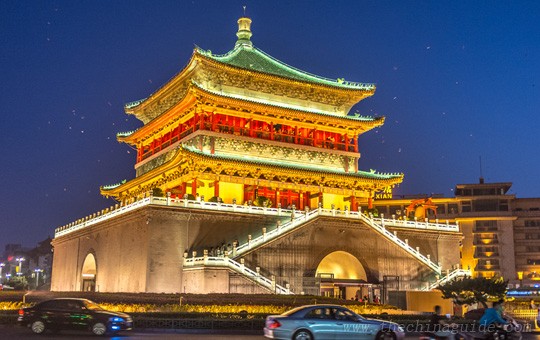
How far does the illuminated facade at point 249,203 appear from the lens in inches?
1480

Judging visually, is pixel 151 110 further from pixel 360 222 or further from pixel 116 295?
pixel 116 295

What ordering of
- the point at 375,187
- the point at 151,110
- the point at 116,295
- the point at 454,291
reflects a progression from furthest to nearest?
the point at 151,110 < the point at 375,187 < the point at 454,291 < the point at 116,295

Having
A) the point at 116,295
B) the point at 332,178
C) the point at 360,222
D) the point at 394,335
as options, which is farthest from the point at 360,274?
the point at 394,335

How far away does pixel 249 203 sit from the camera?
41.3 metres

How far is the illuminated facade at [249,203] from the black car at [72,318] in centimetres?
1313

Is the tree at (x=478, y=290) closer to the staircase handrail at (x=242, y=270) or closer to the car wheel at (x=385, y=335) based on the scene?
the staircase handrail at (x=242, y=270)

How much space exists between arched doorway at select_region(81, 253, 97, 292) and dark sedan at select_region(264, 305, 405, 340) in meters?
32.1

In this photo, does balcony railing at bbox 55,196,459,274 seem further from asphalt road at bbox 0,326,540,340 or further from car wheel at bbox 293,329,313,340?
car wheel at bbox 293,329,313,340

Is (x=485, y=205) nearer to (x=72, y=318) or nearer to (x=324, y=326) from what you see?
(x=324, y=326)

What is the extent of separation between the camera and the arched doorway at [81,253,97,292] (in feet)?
153

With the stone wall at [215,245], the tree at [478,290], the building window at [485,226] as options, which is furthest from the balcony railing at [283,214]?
the building window at [485,226]

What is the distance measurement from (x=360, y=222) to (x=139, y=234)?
14.7 meters

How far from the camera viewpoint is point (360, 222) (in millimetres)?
41938

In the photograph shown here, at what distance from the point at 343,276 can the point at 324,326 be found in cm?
2637
